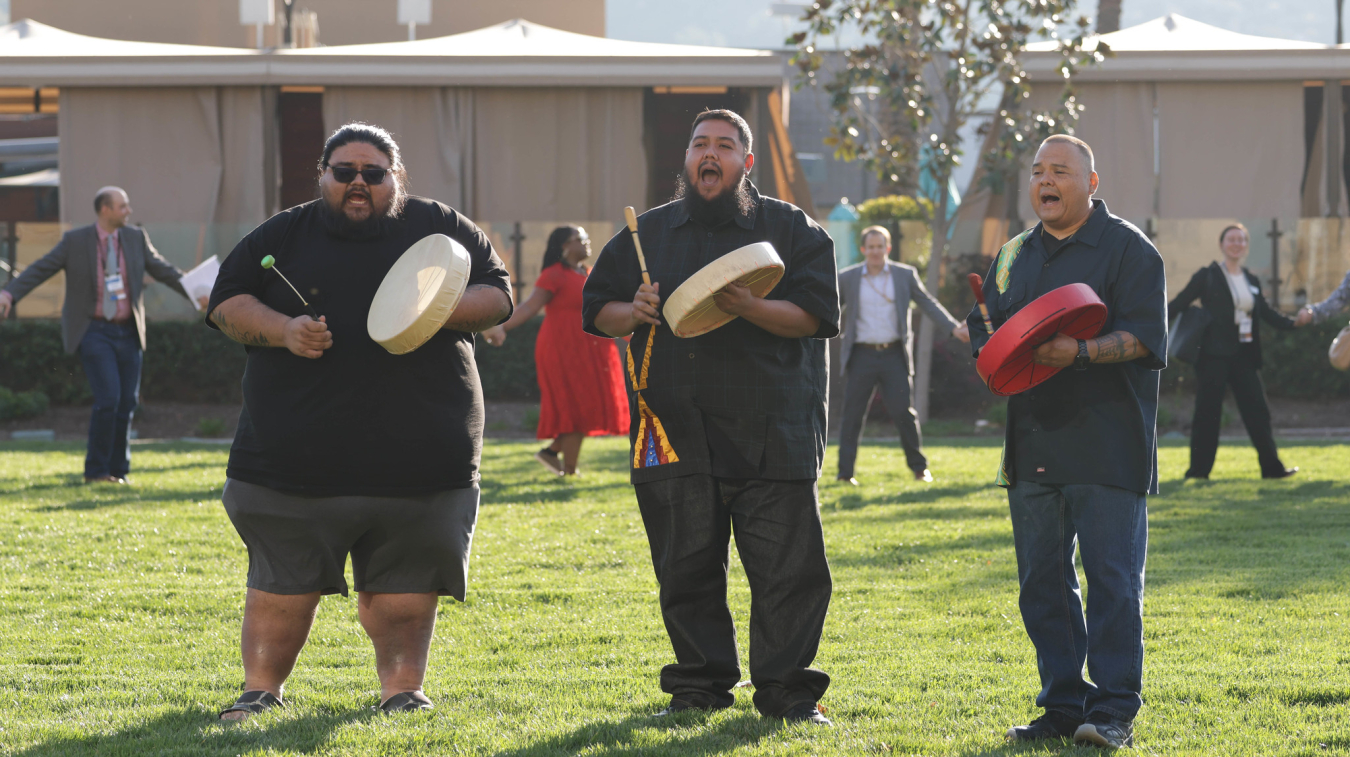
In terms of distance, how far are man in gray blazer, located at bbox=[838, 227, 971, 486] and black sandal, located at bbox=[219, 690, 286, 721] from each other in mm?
6719

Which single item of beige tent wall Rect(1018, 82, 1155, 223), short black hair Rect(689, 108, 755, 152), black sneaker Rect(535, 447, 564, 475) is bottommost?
black sneaker Rect(535, 447, 564, 475)

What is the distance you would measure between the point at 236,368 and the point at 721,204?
13542mm

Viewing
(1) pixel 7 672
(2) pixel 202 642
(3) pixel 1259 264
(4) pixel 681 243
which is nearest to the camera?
(4) pixel 681 243

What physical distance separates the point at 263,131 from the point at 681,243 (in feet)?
50.2

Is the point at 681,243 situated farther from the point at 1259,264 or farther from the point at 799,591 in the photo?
the point at 1259,264

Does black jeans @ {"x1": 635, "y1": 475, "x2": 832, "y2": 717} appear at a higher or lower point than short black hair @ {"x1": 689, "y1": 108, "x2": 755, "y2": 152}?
lower

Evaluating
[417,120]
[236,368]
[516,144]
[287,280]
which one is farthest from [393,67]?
[287,280]

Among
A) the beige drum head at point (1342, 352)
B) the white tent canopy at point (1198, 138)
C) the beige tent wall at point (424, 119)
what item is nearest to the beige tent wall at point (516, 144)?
the beige tent wall at point (424, 119)

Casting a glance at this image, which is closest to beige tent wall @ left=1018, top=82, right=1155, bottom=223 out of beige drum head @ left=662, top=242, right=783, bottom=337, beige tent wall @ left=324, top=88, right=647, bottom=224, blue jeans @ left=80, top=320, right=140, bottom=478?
beige tent wall @ left=324, top=88, right=647, bottom=224

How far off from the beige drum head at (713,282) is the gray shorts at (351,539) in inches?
39.0

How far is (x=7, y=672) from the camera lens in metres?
5.37

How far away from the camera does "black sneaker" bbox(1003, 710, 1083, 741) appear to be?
437cm

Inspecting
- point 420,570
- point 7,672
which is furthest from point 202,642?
point 420,570

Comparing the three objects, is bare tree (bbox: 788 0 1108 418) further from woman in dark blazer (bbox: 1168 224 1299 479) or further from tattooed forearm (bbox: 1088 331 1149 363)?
tattooed forearm (bbox: 1088 331 1149 363)
